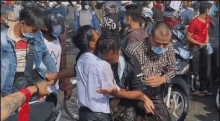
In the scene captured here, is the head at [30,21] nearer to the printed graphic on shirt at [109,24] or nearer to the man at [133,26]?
the man at [133,26]

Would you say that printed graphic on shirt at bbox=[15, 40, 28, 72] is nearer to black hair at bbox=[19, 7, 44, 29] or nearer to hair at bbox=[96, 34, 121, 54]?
black hair at bbox=[19, 7, 44, 29]

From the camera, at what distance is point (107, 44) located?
3371mm

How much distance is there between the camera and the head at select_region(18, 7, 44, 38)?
396 centimetres

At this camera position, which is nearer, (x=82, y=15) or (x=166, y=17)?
(x=166, y=17)

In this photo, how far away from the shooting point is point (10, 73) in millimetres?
4035

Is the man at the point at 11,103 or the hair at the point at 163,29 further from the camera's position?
the hair at the point at 163,29

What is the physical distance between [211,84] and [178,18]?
264 centimetres

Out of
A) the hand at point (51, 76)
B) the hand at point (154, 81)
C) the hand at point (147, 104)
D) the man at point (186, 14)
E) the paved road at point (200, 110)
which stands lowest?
the paved road at point (200, 110)

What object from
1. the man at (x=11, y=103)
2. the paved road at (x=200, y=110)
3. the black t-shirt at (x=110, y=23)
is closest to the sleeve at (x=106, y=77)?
the man at (x=11, y=103)

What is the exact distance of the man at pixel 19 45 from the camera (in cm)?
400

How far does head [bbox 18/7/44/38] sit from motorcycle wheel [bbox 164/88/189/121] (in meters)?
2.62

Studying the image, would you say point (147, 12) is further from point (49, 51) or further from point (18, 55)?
point (18, 55)

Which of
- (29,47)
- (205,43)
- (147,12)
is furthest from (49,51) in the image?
(147,12)

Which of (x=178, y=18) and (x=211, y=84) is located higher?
(x=178, y=18)
